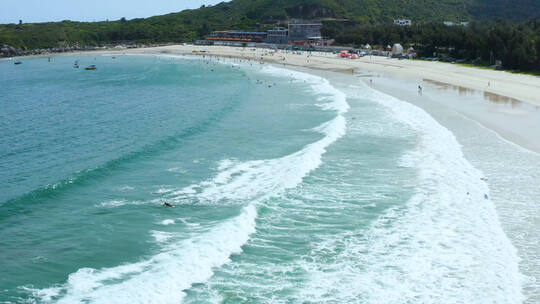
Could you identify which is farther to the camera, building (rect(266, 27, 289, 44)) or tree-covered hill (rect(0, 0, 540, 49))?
tree-covered hill (rect(0, 0, 540, 49))

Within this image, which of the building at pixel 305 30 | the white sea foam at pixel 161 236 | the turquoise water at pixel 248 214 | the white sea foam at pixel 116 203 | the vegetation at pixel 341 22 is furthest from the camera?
the building at pixel 305 30

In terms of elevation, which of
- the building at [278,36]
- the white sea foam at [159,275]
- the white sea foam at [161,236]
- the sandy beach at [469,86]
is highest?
the building at [278,36]

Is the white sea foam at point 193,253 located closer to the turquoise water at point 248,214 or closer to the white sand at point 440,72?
the turquoise water at point 248,214

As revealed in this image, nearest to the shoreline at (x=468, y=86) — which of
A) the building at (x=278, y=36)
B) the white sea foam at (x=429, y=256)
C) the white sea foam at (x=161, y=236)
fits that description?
the white sea foam at (x=429, y=256)

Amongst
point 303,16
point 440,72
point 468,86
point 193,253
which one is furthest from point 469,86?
point 303,16

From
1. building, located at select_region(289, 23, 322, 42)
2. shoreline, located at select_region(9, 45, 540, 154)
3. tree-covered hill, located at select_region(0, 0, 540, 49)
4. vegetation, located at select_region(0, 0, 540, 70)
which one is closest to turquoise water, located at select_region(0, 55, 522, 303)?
shoreline, located at select_region(9, 45, 540, 154)

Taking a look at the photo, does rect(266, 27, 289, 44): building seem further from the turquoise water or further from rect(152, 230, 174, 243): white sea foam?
rect(152, 230, 174, 243): white sea foam

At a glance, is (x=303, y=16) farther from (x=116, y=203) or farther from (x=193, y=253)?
(x=193, y=253)
